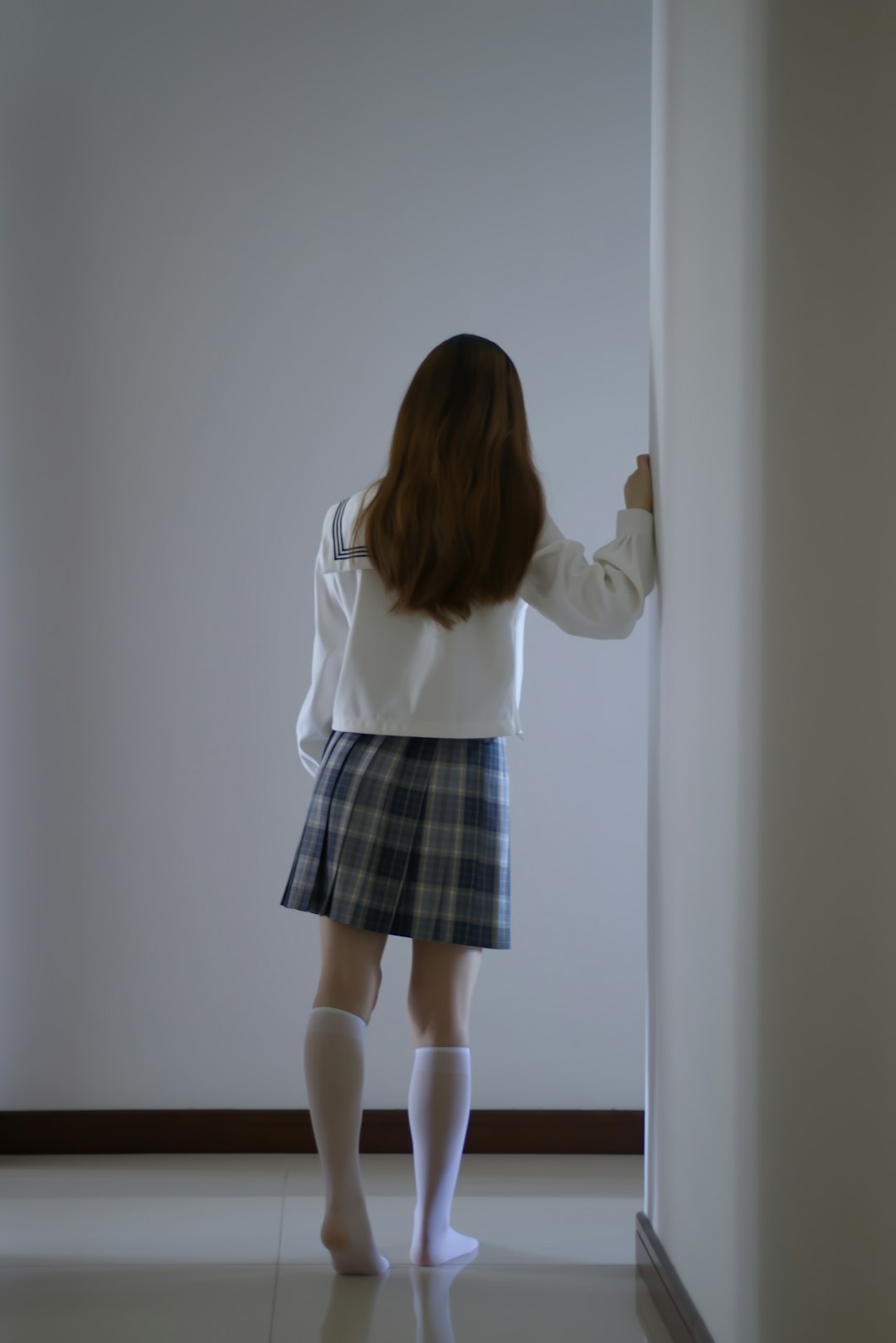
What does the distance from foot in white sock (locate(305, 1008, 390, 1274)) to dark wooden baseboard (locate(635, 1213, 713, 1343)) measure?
0.40 metres

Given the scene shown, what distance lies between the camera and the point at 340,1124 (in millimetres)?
1732

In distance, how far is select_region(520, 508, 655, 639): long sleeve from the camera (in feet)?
5.66

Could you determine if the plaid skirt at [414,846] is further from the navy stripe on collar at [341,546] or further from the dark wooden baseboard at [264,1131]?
the dark wooden baseboard at [264,1131]

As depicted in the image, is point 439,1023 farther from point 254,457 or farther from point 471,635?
point 254,457

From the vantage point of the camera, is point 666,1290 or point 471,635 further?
point 471,635

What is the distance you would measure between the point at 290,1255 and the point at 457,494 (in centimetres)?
122

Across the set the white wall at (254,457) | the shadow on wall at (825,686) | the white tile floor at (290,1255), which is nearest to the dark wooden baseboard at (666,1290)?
the white tile floor at (290,1255)

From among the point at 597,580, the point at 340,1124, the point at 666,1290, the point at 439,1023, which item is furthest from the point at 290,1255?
the point at 597,580

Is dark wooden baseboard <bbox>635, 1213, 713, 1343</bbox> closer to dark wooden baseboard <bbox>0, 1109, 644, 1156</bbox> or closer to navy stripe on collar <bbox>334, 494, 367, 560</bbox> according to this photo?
dark wooden baseboard <bbox>0, 1109, 644, 1156</bbox>

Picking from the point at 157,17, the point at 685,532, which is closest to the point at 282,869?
the point at 685,532

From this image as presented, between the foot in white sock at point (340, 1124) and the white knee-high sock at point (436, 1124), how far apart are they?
9 centimetres

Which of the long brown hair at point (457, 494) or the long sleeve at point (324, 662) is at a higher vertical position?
the long brown hair at point (457, 494)

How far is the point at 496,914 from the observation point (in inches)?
69.6

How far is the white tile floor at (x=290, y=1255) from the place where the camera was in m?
1.62
